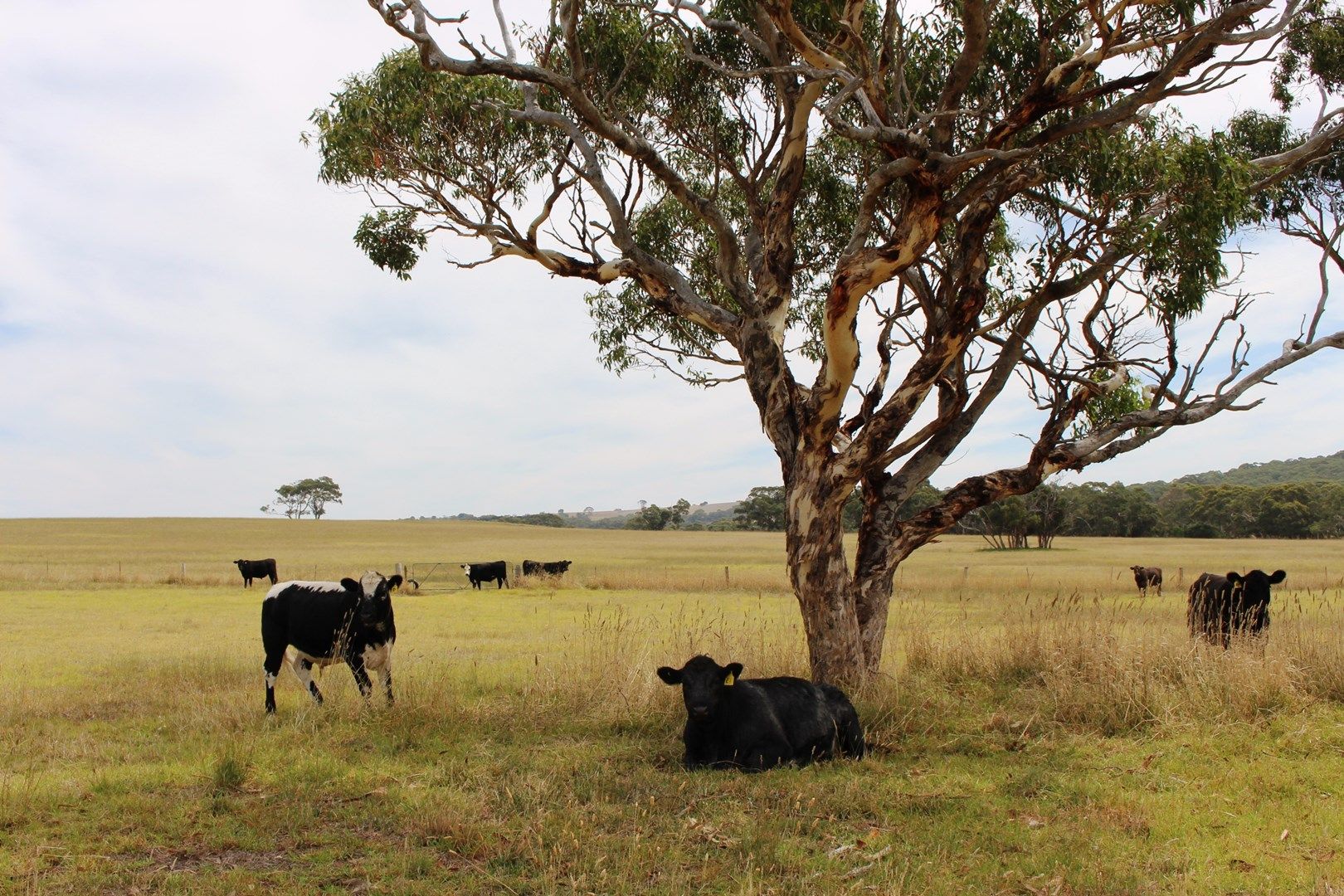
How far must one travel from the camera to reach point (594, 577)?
112 ft

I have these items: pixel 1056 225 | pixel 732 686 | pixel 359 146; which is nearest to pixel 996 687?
pixel 732 686

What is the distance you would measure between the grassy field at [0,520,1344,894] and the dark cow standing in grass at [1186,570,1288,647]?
401 millimetres

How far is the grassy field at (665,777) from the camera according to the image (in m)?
5.37

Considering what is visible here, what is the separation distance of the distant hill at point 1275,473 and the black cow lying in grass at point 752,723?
17388cm

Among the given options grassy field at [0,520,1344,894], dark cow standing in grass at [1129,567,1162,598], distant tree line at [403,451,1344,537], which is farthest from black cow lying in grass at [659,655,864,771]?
distant tree line at [403,451,1344,537]

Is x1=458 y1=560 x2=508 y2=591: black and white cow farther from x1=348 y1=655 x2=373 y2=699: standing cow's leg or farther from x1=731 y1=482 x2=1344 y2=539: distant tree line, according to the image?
x1=731 y1=482 x2=1344 y2=539: distant tree line

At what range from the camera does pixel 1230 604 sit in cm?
1214

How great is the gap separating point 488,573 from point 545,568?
→ 2.09 meters

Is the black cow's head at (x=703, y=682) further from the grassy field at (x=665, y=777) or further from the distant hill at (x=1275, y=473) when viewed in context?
the distant hill at (x=1275, y=473)

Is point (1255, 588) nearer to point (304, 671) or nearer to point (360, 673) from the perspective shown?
point (360, 673)

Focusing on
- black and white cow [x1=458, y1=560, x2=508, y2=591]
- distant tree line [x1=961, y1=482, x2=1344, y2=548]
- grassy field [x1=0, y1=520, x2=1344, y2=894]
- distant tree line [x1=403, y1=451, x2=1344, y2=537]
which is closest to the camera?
grassy field [x1=0, y1=520, x2=1344, y2=894]

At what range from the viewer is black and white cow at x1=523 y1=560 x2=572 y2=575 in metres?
35.3

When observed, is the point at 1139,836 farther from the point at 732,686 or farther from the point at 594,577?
the point at 594,577

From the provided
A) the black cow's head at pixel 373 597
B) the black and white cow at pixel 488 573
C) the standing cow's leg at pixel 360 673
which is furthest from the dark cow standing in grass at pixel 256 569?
the standing cow's leg at pixel 360 673
